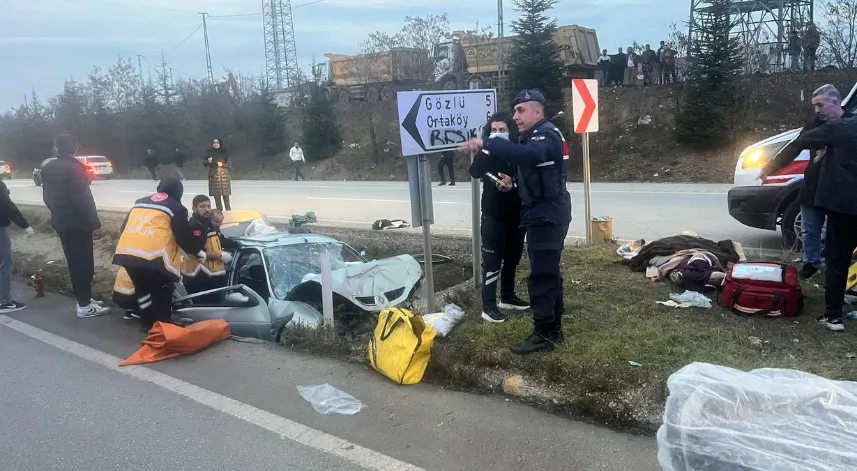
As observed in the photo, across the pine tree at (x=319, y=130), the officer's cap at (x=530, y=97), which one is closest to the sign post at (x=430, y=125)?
the officer's cap at (x=530, y=97)

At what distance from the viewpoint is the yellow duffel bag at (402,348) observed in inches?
170

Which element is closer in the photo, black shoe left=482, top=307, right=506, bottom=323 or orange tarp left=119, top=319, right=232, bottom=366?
orange tarp left=119, top=319, right=232, bottom=366

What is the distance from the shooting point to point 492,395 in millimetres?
4062

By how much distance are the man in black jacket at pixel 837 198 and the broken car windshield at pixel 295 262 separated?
4278 millimetres

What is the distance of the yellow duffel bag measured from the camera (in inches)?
170

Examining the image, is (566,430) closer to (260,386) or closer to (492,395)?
(492,395)

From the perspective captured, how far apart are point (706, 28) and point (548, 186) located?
63.5 ft

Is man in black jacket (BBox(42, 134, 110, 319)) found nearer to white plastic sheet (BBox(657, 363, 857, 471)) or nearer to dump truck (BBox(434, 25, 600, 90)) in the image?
white plastic sheet (BBox(657, 363, 857, 471))

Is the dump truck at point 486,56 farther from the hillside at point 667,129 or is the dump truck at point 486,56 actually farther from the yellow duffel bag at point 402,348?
the yellow duffel bag at point 402,348

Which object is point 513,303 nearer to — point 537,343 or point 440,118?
point 537,343

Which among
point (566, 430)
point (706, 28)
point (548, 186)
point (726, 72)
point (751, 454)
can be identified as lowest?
point (566, 430)

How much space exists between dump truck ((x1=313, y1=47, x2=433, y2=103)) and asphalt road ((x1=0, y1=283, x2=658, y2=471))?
27.4m

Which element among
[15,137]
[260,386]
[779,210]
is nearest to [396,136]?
[779,210]

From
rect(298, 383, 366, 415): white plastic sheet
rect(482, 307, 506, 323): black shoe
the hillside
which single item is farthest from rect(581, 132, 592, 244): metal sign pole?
the hillside
